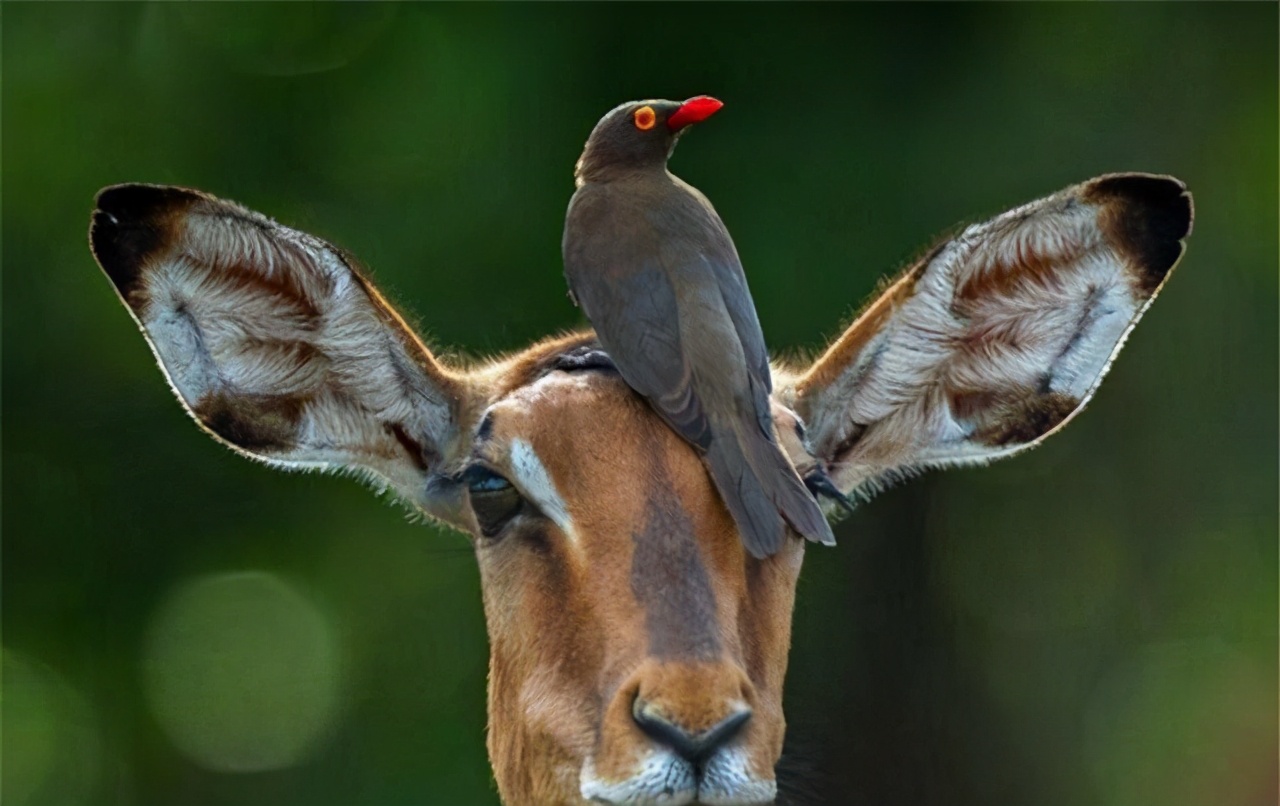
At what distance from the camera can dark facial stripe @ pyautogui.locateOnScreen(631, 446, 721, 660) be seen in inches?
214

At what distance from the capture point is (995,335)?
7031 millimetres

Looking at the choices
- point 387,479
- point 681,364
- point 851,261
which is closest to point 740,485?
point 681,364

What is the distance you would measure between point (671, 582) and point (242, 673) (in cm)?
1142

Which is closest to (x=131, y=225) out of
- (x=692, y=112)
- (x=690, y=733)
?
(x=692, y=112)

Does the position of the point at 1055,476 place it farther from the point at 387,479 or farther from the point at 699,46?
the point at 387,479

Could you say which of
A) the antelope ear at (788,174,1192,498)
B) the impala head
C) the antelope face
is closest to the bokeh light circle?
the impala head

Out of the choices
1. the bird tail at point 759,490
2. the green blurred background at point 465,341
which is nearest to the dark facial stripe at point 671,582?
the bird tail at point 759,490

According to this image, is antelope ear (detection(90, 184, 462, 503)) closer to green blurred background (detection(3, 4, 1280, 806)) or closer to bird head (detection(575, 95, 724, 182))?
bird head (detection(575, 95, 724, 182))

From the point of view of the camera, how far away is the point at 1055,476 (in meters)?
16.3

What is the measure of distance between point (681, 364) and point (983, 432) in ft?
5.75

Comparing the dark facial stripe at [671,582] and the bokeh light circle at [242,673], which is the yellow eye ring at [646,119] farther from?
the bokeh light circle at [242,673]

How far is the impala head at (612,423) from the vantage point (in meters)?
5.50

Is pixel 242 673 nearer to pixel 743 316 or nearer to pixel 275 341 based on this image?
pixel 275 341

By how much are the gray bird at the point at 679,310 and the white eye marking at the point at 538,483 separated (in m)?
0.39
